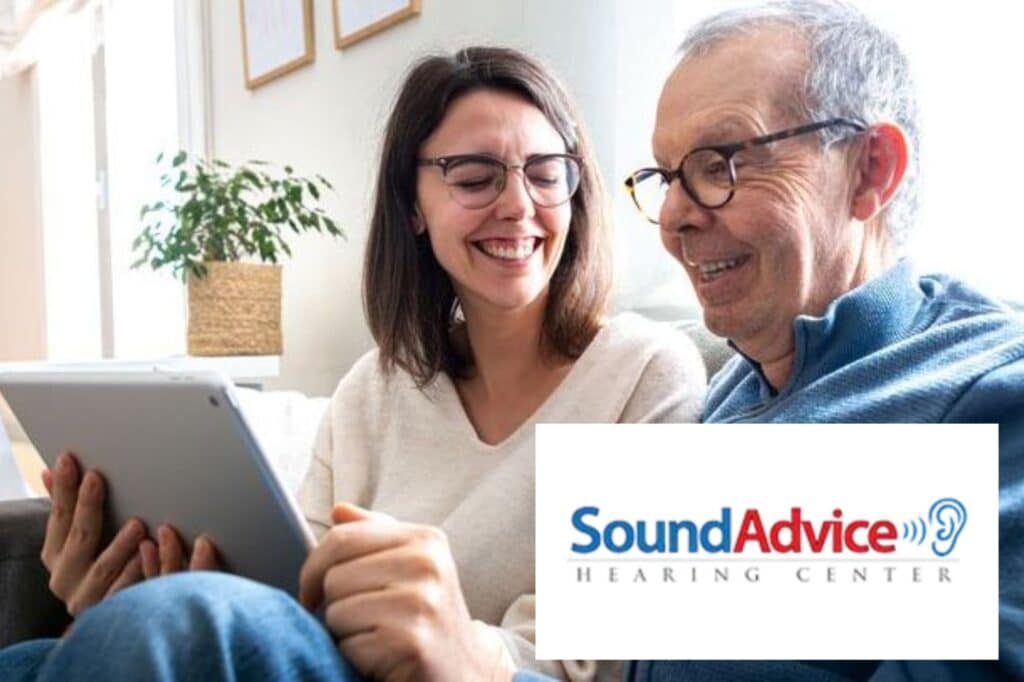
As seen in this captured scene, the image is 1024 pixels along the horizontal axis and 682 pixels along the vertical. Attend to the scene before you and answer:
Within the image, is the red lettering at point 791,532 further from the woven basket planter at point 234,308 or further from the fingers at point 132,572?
the woven basket planter at point 234,308

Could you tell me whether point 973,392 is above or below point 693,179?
below

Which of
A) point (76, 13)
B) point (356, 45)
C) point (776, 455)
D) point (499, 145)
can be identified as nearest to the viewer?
point (776, 455)

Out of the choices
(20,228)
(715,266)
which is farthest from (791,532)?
(20,228)

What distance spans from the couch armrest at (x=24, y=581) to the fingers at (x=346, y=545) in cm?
76

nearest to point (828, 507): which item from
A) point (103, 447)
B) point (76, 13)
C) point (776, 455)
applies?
point (776, 455)

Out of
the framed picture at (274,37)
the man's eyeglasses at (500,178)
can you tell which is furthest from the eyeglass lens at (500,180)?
the framed picture at (274,37)

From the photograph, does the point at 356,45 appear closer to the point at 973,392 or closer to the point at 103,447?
the point at 103,447

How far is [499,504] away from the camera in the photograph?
1.11m

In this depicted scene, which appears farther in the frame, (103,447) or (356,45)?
(356,45)

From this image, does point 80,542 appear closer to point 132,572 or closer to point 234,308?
point 132,572

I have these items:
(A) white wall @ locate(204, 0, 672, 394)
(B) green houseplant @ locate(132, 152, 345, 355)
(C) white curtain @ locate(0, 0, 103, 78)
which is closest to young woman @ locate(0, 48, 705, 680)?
(A) white wall @ locate(204, 0, 672, 394)

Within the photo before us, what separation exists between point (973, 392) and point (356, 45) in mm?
2133

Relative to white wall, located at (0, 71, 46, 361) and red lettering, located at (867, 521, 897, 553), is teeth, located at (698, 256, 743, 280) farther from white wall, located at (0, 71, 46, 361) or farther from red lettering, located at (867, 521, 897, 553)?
white wall, located at (0, 71, 46, 361)

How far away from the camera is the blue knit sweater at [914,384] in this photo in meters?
0.73
